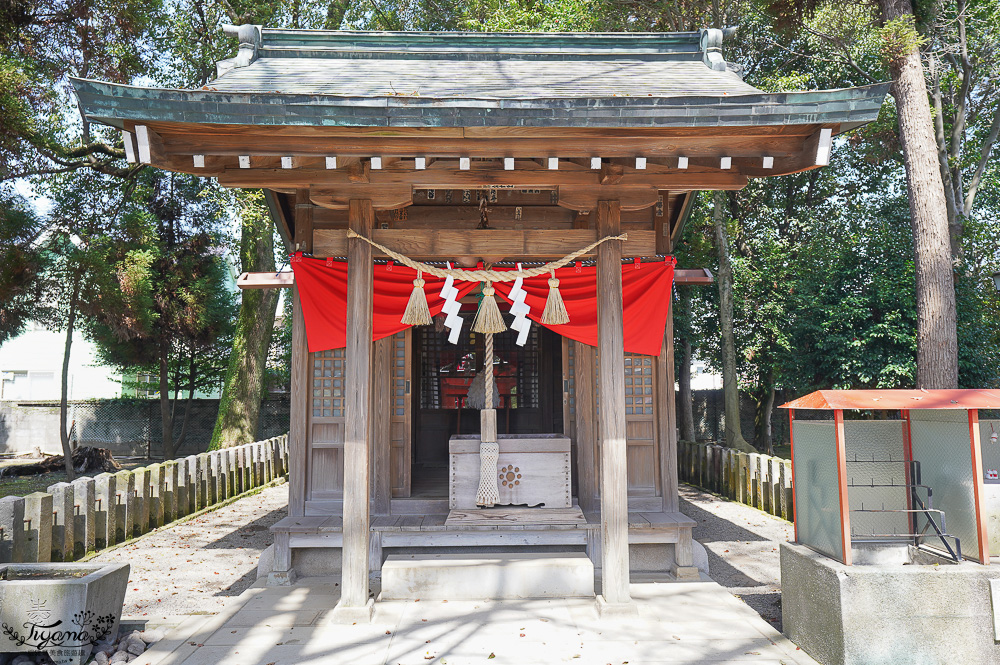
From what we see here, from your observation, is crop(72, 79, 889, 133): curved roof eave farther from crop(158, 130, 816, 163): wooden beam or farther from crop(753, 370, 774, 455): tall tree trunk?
crop(753, 370, 774, 455): tall tree trunk

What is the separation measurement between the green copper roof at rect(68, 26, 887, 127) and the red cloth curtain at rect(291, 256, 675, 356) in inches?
65.2

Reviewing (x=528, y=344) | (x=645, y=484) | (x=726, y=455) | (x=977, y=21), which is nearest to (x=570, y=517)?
(x=645, y=484)

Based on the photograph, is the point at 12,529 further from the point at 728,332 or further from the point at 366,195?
the point at 728,332

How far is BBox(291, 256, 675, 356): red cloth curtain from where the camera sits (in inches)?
231

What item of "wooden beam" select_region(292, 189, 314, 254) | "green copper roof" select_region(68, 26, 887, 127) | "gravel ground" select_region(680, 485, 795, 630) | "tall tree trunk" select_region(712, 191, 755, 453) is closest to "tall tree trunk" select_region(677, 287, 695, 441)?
"tall tree trunk" select_region(712, 191, 755, 453)

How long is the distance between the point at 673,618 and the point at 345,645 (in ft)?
8.12

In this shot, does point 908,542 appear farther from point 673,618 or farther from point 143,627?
point 143,627

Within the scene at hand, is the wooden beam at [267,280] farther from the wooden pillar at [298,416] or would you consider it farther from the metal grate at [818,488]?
the metal grate at [818,488]

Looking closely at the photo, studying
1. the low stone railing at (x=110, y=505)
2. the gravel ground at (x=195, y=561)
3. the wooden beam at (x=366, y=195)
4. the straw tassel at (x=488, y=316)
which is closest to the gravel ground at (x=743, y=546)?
the straw tassel at (x=488, y=316)

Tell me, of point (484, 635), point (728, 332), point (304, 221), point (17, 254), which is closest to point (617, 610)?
point (484, 635)

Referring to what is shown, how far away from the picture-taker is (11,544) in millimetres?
5621

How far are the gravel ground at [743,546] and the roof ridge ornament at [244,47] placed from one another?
7062mm

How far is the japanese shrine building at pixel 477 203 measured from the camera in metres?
4.16

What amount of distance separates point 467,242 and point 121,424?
1638cm
